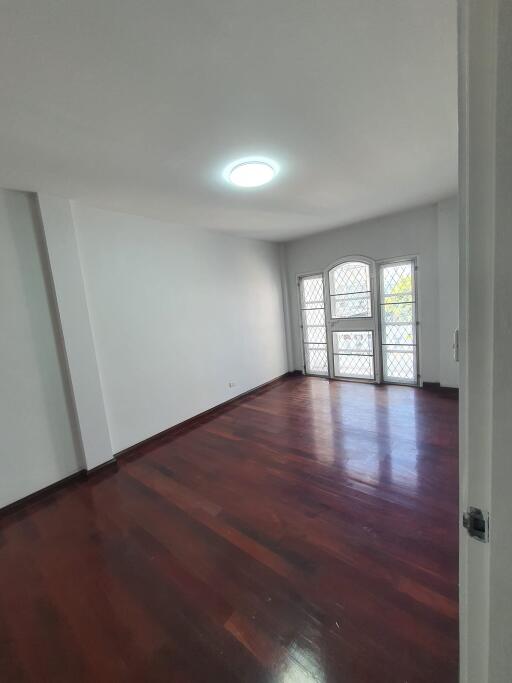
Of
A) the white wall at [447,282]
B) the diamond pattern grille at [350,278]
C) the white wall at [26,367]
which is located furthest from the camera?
the diamond pattern grille at [350,278]

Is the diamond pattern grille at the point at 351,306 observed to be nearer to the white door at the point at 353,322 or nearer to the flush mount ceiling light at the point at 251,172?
the white door at the point at 353,322

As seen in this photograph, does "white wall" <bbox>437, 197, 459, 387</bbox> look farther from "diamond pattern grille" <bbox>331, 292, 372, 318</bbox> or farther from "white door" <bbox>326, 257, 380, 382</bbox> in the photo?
"diamond pattern grille" <bbox>331, 292, 372, 318</bbox>

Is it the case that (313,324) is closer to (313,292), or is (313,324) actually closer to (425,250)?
(313,292)

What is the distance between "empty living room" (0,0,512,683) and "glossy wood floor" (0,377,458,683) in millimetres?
12

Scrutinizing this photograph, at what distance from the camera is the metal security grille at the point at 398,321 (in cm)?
428

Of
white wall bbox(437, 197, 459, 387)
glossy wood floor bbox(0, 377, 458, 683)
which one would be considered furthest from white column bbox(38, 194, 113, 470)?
white wall bbox(437, 197, 459, 387)

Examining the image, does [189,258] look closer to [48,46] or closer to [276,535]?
[48,46]

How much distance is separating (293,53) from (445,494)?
109 inches

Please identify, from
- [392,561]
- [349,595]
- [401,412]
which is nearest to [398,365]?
[401,412]

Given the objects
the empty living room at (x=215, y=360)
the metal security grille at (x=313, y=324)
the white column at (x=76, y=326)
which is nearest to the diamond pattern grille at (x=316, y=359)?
the metal security grille at (x=313, y=324)

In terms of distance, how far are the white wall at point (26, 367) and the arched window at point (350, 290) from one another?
13.4 ft

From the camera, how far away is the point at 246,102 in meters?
1.56

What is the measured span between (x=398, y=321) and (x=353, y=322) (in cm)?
69

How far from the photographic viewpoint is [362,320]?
4.73m
